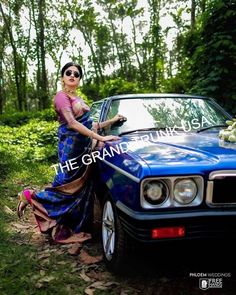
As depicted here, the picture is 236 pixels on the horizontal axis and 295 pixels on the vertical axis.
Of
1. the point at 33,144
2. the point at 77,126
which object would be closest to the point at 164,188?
the point at 77,126

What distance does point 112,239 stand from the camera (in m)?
3.04

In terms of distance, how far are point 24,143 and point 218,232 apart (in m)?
9.13

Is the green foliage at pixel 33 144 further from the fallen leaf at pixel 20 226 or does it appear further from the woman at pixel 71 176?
the woman at pixel 71 176

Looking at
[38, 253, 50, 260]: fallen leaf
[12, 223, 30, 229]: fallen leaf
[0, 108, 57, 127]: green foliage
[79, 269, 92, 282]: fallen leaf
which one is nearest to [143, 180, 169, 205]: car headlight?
[79, 269, 92, 282]: fallen leaf

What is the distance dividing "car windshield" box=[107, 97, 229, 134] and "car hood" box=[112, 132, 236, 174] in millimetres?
319

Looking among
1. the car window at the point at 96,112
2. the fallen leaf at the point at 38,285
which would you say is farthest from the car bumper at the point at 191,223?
the car window at the point at 96,112

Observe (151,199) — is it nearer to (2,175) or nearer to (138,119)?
(138,119)

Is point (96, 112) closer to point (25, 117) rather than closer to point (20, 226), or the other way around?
point (20, 226)

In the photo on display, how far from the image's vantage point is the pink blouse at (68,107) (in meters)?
3.69

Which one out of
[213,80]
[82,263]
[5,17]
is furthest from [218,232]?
[5,17]

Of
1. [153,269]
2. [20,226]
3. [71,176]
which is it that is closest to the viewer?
[153,269]

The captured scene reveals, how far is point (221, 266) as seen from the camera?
306cm

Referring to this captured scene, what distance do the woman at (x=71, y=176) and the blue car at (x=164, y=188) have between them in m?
0.32

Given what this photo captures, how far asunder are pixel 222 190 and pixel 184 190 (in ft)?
0.83
